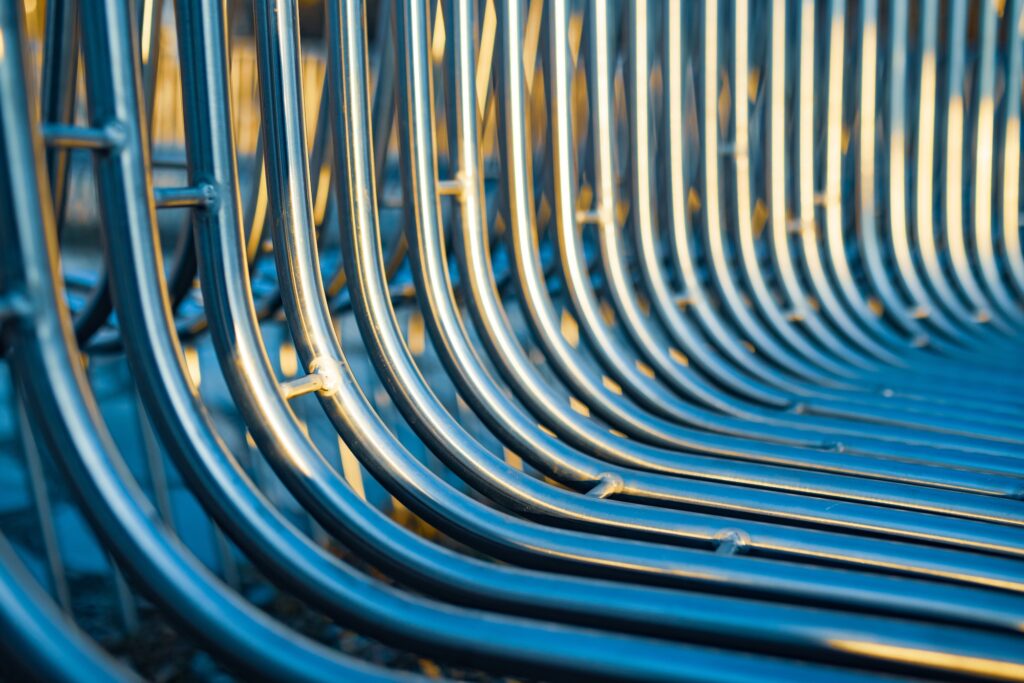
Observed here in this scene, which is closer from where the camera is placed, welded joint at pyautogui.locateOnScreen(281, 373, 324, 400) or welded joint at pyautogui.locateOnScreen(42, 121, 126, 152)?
welded joint at pyautogui.locateOnScreen(42, 121, 126, 152)

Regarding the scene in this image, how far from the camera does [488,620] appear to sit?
0.88 m

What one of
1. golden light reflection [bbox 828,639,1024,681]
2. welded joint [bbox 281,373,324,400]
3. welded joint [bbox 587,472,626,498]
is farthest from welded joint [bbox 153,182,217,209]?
golden light reflection [bbox 828,639,1024,681]

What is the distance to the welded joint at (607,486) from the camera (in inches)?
51.4

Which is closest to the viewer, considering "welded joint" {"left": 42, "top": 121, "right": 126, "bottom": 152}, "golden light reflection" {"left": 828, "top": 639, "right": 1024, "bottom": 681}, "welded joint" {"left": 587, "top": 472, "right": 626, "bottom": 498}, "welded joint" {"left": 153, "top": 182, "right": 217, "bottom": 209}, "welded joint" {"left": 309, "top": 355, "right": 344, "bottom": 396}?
"golden light reflection" {"left": 828, "top": 639, "right": 1024, "bottom": 681}


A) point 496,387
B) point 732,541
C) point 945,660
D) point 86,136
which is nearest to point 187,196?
point 86,136

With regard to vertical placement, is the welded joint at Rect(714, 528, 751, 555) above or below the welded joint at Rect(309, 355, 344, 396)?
below

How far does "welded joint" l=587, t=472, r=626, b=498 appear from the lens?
1.31 metres

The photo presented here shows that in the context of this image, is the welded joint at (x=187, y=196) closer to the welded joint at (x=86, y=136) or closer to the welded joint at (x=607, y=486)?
the welded joint at (x=86, y=136)

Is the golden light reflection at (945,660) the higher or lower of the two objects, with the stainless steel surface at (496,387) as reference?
lower

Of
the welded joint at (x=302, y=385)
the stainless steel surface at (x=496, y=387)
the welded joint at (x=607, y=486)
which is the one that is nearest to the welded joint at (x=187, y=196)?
the stainless steel surface at (x=496, y=387)

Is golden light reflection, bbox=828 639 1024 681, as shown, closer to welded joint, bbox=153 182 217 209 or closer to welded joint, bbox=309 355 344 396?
welded joint, bbox=309 355 344 396

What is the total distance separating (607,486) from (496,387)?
242mm

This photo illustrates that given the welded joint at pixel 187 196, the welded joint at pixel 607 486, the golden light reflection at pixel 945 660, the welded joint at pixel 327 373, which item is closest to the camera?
the golden light reflection at pixel 945 660

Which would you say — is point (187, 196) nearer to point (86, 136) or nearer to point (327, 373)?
point (86, 136)
